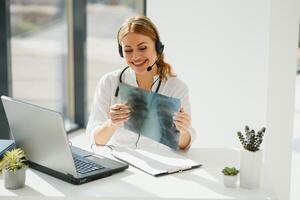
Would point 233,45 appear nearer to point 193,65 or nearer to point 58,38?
point 193,65

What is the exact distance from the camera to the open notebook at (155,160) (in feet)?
4.95

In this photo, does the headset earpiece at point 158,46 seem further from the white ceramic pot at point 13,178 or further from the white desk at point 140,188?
the white ceramic pot at point 13,178

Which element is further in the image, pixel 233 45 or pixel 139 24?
pixel 233 45

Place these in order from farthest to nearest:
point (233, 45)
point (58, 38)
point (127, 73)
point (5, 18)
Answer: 1. point (58, 38)
2. point (233, 45)
3. point (5, 18)
4. point (127, 73)

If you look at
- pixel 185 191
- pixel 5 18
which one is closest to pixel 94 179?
pixel 185 191

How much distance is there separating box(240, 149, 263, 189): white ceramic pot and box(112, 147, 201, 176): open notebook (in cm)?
24

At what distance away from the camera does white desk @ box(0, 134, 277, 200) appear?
51.2 inches

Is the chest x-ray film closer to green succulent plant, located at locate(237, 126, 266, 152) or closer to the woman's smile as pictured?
the woman's smile

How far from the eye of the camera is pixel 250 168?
1.34m

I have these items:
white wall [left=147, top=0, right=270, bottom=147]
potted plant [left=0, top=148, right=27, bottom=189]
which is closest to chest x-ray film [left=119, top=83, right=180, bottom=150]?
potted plant [left=0, top=148, right=27, bottom=189]

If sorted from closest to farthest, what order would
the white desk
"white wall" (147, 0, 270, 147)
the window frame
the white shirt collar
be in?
the white desk < the white shirt collar < "white wall" (147, 0, 270, 147) < the window frame

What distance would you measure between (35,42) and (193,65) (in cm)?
137

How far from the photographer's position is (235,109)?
2.96 metres

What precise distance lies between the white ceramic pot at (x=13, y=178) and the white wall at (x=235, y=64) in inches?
65.5
